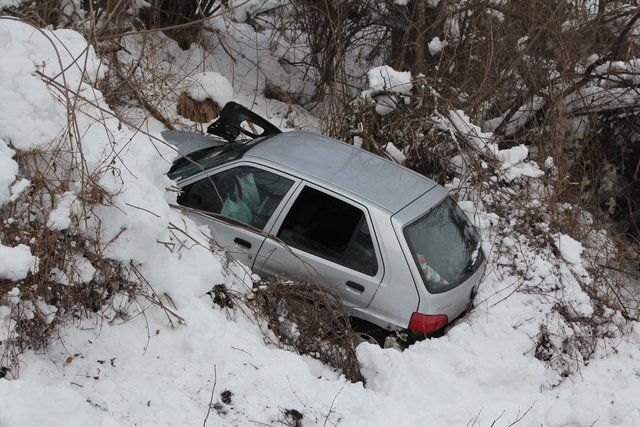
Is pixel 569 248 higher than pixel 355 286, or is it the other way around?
pixel 569 248

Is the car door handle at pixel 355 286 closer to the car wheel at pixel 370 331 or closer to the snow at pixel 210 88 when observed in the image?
the car wheel at pixel 370 331

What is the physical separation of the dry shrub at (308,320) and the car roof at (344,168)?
0.82 m

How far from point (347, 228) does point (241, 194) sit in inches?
35.8

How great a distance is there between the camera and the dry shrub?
4816mm

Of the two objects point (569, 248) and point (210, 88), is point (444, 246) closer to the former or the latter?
point (569, 248)

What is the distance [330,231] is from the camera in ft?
16.4

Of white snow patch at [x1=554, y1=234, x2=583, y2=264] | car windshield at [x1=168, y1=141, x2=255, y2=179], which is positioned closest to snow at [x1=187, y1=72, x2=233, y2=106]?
car windshield at [x1=168, y1=141, x2=255, y2=179]

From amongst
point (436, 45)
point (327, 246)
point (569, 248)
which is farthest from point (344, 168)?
point (436, 45)

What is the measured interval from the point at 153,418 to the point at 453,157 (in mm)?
4164

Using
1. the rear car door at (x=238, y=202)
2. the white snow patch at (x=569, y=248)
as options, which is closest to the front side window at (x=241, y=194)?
the rear car door at (x=238, y=202)

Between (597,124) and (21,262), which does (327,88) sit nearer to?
(597,124)

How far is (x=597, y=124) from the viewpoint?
7.88 m

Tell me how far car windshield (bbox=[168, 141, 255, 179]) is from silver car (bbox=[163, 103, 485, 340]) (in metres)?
0.02

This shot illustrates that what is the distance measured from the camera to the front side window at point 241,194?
17.0ft
